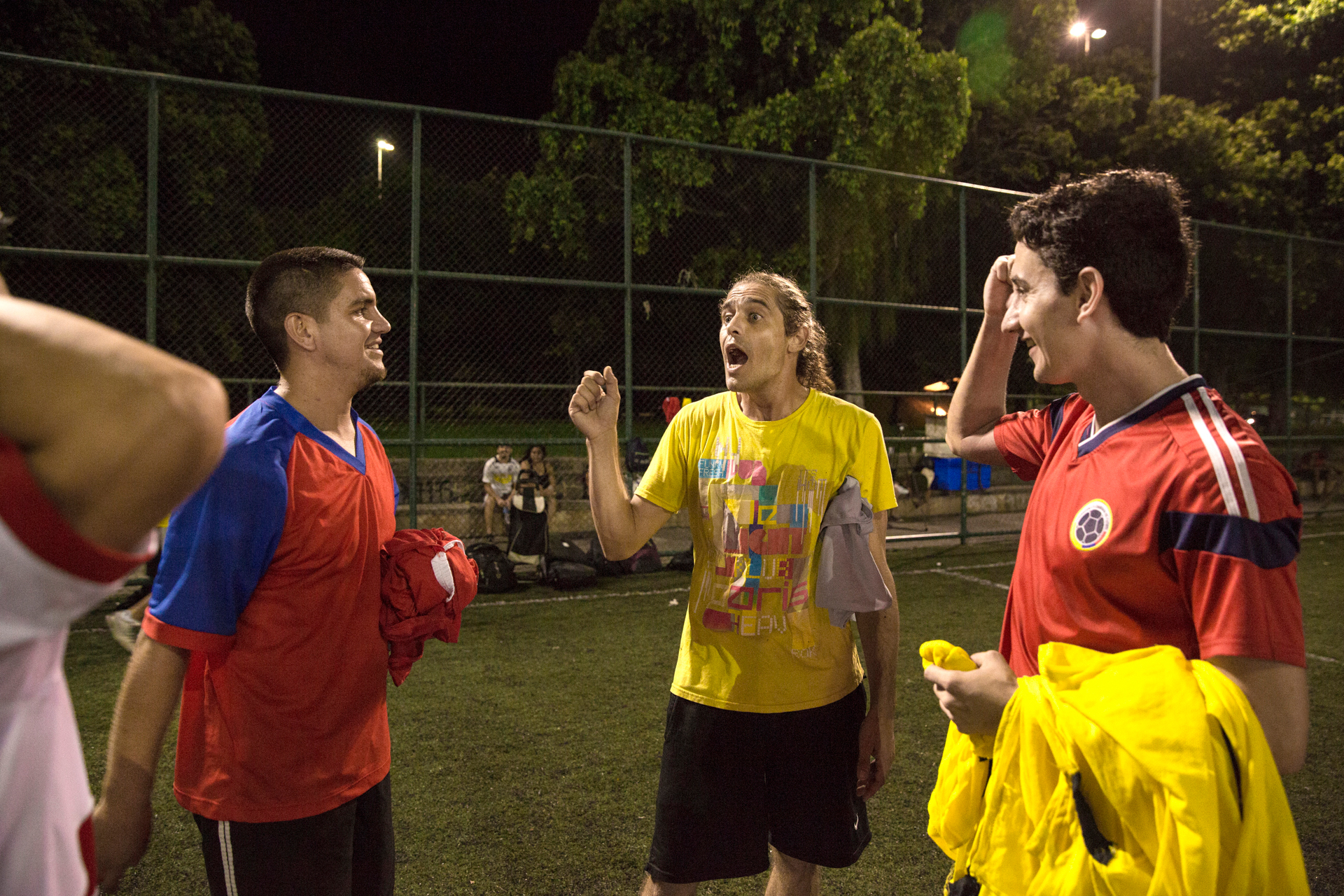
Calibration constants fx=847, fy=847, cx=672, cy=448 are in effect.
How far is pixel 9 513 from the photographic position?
2.39 ft

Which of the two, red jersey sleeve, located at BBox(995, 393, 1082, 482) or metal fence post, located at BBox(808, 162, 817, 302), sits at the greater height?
metal fence post, located at BBox(808, 162, 817, 302)

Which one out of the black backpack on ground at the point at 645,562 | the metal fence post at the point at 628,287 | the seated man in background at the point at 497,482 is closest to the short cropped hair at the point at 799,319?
the metal fence post at the point at 628,287

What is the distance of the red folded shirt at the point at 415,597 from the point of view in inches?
78.7

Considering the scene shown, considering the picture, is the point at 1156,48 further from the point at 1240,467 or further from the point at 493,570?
the point at 1240,467

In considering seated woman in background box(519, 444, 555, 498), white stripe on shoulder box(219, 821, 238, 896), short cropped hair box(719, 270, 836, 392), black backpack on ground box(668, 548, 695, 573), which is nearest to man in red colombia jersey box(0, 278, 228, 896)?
white stripe on shoulder box(219, 821, 238, 896)

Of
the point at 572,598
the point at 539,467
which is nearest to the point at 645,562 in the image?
the point at 572,598

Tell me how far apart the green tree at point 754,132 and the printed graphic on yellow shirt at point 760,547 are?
10764 millimetres

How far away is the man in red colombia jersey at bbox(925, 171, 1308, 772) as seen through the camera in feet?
4.08

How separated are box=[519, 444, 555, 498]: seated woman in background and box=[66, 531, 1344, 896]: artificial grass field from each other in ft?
7.16

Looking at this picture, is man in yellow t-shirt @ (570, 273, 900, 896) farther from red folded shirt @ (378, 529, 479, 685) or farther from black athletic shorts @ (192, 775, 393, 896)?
black athletic shorts @ (192, 775, 393, 896)

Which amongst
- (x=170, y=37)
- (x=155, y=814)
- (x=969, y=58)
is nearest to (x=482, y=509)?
(x=155, y=814)

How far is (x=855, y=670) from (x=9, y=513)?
217 cm

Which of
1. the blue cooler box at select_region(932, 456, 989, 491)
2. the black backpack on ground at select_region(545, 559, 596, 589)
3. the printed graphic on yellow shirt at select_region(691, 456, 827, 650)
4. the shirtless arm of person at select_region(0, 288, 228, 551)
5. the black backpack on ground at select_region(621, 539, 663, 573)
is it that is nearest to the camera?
the shirtless arm of person at select_region(0, 288, 228, 551)

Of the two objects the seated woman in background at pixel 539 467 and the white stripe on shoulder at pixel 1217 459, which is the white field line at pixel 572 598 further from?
the white stripe on shoulder at pixel 1217 459
